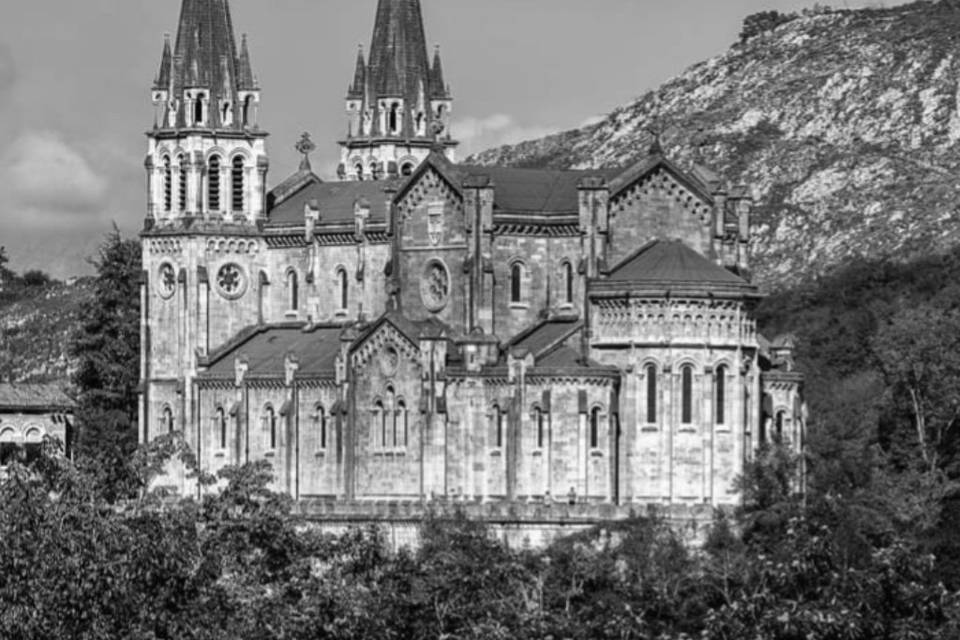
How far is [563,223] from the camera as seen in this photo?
13962 centimetres

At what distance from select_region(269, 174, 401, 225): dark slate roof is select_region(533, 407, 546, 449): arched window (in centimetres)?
1709

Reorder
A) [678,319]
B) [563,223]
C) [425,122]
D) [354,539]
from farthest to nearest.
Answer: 1. [425,122]
2. [563,223]
3. [678,319]
4. [354,539]

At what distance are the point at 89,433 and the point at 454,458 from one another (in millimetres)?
26992

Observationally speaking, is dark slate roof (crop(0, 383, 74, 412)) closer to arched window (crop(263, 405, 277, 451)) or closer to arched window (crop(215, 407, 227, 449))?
arched window (crop(215, 407, 227, 449))

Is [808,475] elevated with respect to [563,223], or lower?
lower

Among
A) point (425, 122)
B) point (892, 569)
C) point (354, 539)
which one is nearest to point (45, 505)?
point (354, 539)

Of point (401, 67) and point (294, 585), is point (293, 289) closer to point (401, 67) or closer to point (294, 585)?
point (401, 67)

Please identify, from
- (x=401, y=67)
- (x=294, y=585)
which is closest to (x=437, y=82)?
(x=401, y=67)

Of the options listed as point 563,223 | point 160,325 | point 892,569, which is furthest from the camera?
A: point 160,325

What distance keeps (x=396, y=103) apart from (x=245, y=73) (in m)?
12.7

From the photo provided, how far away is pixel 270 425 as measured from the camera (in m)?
144

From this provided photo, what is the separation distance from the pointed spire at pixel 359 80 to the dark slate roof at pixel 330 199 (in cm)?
957

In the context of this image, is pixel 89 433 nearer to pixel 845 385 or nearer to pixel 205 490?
pixel 205 490

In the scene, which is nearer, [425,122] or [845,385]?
[845,385]
